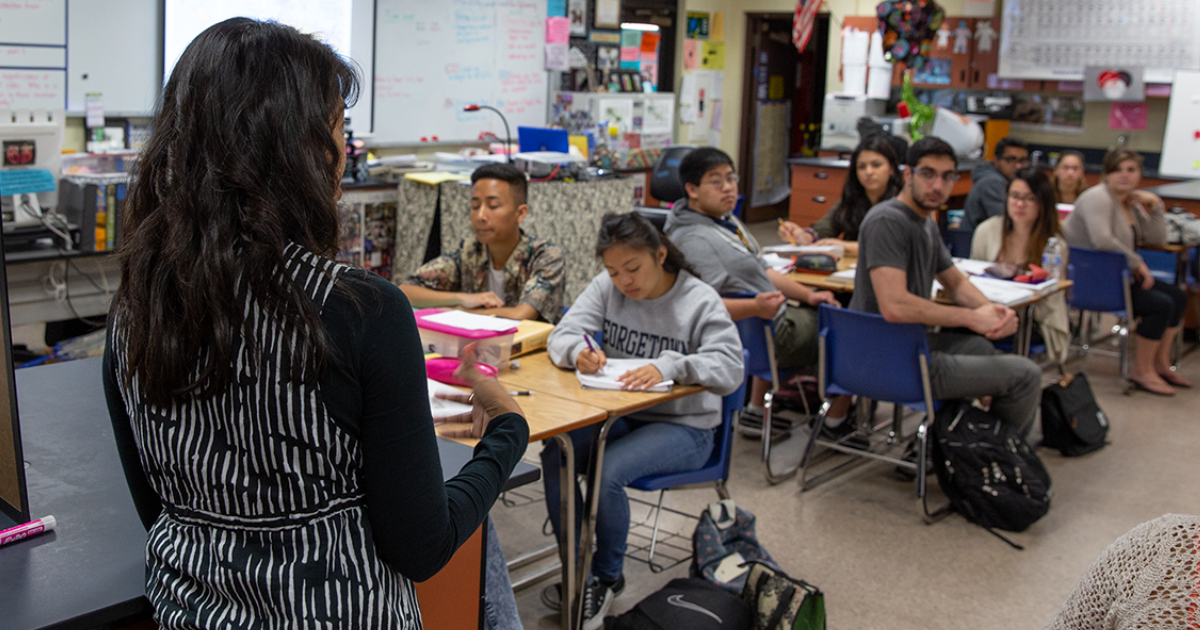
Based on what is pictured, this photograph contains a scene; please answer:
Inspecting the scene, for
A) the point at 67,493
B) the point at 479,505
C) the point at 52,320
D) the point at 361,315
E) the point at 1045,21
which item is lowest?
the point at 52,320

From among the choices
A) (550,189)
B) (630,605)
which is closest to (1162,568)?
(630,605)

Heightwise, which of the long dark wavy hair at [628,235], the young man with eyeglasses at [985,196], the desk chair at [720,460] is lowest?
the desk chair at [720,460]

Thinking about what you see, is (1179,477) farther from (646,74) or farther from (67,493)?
(646,74)

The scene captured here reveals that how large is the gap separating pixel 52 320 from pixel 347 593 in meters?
4.19

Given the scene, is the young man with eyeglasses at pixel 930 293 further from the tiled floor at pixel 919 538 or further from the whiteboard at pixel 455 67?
the whiteboard at pixel 455 67

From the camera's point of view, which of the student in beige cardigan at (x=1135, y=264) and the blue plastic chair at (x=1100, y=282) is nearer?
the blue plastic chair at (x=1100, y=282)

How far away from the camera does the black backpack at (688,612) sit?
250 cm

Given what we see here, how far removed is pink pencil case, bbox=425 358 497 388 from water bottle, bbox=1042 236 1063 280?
2874mm

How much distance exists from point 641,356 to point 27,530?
1812mm

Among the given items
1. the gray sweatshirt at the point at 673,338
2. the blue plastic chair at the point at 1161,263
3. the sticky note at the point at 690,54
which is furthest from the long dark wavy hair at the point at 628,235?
the sticky note at the point at 690,54

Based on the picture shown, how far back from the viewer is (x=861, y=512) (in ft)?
12.1

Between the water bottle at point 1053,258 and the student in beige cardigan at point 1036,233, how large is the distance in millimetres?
51

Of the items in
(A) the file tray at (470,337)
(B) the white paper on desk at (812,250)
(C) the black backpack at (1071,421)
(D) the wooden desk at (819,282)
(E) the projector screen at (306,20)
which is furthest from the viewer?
(E) the projector screen at (306,20)

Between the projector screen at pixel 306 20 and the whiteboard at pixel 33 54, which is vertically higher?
the projector screen at pixel 306 20
